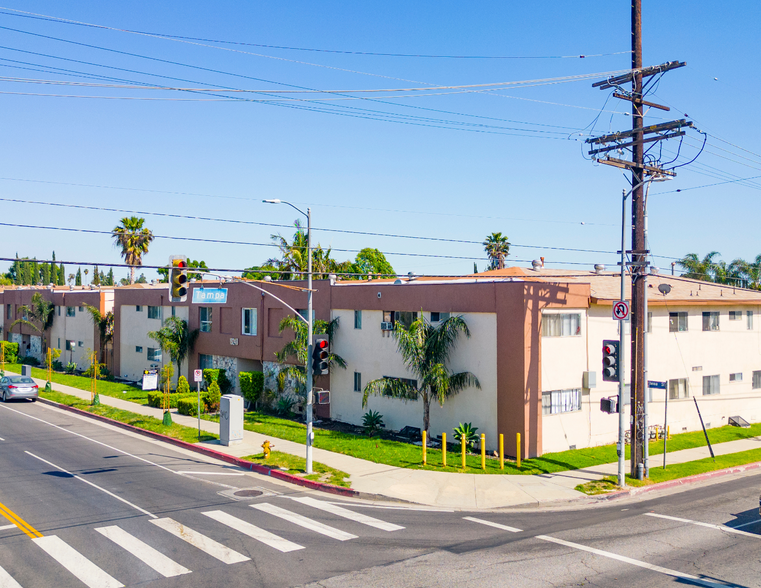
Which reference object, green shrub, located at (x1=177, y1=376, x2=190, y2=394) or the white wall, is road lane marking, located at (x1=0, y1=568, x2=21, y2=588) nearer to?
the white wall

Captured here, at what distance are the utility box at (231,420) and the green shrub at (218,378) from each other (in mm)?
12773

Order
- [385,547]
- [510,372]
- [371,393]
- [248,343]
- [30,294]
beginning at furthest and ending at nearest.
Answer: [30,294]
[248,343]
[371,393]
[510,372]
[385,547]

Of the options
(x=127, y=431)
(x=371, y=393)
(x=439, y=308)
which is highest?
(x=439, y=308)

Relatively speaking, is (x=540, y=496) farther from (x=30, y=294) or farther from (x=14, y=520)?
(x=30, y=294)

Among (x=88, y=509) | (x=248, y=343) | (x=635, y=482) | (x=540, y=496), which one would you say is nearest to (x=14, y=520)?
(x=88, y=509)

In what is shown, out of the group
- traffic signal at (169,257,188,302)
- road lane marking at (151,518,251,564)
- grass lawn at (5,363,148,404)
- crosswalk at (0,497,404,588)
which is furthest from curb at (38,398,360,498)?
traffic signal at (169,257,188,302)

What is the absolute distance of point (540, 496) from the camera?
1698 cm

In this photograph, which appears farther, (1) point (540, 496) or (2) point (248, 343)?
(2) point (248, 343)

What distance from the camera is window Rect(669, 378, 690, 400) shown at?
27.7 meters

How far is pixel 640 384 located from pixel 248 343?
22490 millimetres

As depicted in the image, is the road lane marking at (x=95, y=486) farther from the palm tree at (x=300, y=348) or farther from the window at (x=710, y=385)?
the window at (x=710, y=385)

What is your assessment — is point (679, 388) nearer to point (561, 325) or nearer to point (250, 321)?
point (561, 325)

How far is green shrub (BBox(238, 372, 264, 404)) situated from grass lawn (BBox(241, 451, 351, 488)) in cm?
1178

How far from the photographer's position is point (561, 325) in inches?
907
